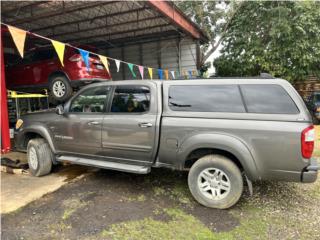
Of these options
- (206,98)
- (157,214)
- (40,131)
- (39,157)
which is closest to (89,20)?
(40,131)

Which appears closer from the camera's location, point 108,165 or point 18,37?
point 108,165

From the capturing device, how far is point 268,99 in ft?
11.2

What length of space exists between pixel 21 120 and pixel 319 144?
7.86m

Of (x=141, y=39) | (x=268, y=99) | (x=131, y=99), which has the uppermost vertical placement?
(x=141, y=39)

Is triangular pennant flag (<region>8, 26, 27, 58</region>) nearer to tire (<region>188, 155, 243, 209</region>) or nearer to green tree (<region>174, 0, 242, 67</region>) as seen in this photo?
tire (<region>188, 155, 243, 209</region>)

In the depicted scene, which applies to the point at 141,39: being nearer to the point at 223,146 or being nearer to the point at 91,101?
the point at 91,101

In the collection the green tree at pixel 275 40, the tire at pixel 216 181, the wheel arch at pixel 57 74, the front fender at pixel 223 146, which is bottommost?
the tire at pixel 216 181

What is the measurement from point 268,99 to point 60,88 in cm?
612

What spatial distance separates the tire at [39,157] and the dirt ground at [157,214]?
78cm

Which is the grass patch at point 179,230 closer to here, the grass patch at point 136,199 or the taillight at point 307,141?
the grass patch at point 136,199

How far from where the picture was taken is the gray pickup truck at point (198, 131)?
10.7 feet

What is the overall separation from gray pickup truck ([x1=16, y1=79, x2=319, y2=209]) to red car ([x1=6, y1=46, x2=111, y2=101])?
2.78 m

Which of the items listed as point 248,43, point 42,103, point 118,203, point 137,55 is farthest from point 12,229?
point 248,43

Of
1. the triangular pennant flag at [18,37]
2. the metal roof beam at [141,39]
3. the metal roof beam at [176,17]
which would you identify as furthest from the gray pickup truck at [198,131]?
the metal roof beam at [141,39]
